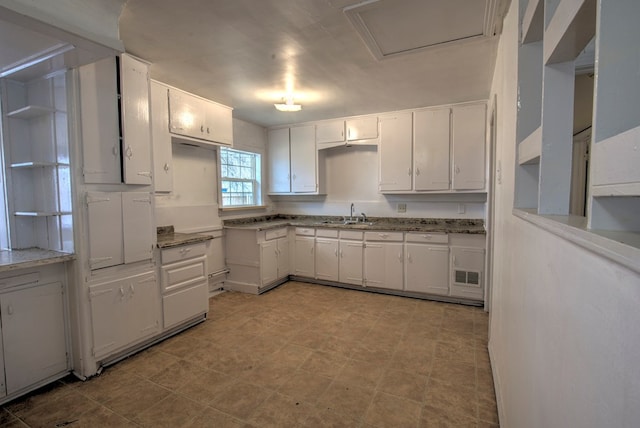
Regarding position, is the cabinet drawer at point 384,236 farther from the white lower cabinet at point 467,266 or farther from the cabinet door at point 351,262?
the white lower cabinet at point 467,266

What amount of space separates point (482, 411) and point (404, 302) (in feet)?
6.36

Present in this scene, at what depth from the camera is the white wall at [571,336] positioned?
441mm

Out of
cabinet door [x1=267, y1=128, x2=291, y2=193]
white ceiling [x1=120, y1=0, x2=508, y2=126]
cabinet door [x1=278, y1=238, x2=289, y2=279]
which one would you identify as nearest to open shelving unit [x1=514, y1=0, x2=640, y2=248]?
white ceiling [x1=120, y1=0, x2=508, y2=126]

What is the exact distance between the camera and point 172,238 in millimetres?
3201

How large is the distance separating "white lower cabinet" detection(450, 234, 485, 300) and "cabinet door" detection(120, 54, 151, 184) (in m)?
3.44

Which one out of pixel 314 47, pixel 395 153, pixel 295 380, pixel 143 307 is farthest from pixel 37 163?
pixel 395 153

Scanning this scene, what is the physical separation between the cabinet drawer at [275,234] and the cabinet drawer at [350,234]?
91cm

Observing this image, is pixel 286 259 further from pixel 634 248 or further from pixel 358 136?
pixel 634 248

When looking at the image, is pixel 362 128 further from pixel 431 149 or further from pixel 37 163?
pixel 37 163

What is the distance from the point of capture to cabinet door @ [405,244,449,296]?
12.6ft

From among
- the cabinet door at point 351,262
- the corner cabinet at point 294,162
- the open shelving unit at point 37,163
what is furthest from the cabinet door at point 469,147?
the open shelving unit at point 37,163

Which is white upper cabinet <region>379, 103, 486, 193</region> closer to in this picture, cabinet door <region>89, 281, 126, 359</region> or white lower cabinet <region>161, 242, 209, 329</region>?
white lower cabinet <region>161, 242, 209, 329</region>

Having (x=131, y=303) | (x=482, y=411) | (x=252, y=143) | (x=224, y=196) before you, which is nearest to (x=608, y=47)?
(x=482, y=411)

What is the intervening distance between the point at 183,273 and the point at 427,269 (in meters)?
2.85
